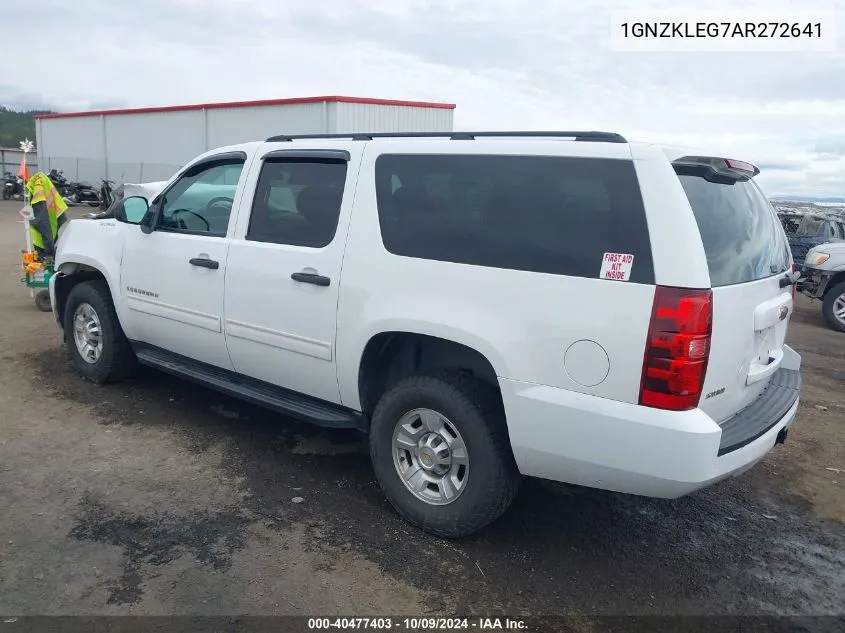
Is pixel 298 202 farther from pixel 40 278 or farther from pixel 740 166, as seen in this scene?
pixel 40 278

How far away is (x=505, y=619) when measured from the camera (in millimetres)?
2908

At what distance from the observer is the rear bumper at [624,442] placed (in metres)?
2.77

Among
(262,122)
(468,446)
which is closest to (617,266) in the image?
(468,446)

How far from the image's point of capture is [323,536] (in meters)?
3.48

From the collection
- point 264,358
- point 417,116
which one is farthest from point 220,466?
point 417,116

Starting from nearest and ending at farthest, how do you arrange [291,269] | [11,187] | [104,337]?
[291,269] < [104,337] < [11,187]

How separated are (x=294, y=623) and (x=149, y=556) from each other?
0.88 m

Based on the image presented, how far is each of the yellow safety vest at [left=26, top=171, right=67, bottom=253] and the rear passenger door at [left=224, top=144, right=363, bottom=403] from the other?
542cm

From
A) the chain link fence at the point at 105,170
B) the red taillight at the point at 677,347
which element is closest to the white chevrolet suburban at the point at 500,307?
the red taillight at the point at 677,347

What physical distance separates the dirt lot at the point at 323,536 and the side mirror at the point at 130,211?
4.72 ft

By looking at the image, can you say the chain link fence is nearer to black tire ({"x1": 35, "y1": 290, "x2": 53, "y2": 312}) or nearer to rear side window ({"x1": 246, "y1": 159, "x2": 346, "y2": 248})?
black tire ({"x1": 35, "y1": 290, "x2": 53, "y2": 312})

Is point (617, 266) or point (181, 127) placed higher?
point (181, 127)

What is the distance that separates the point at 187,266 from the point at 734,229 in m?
3.31

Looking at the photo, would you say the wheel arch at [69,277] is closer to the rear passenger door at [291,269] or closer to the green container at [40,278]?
the rear passenger door at [291,269]
